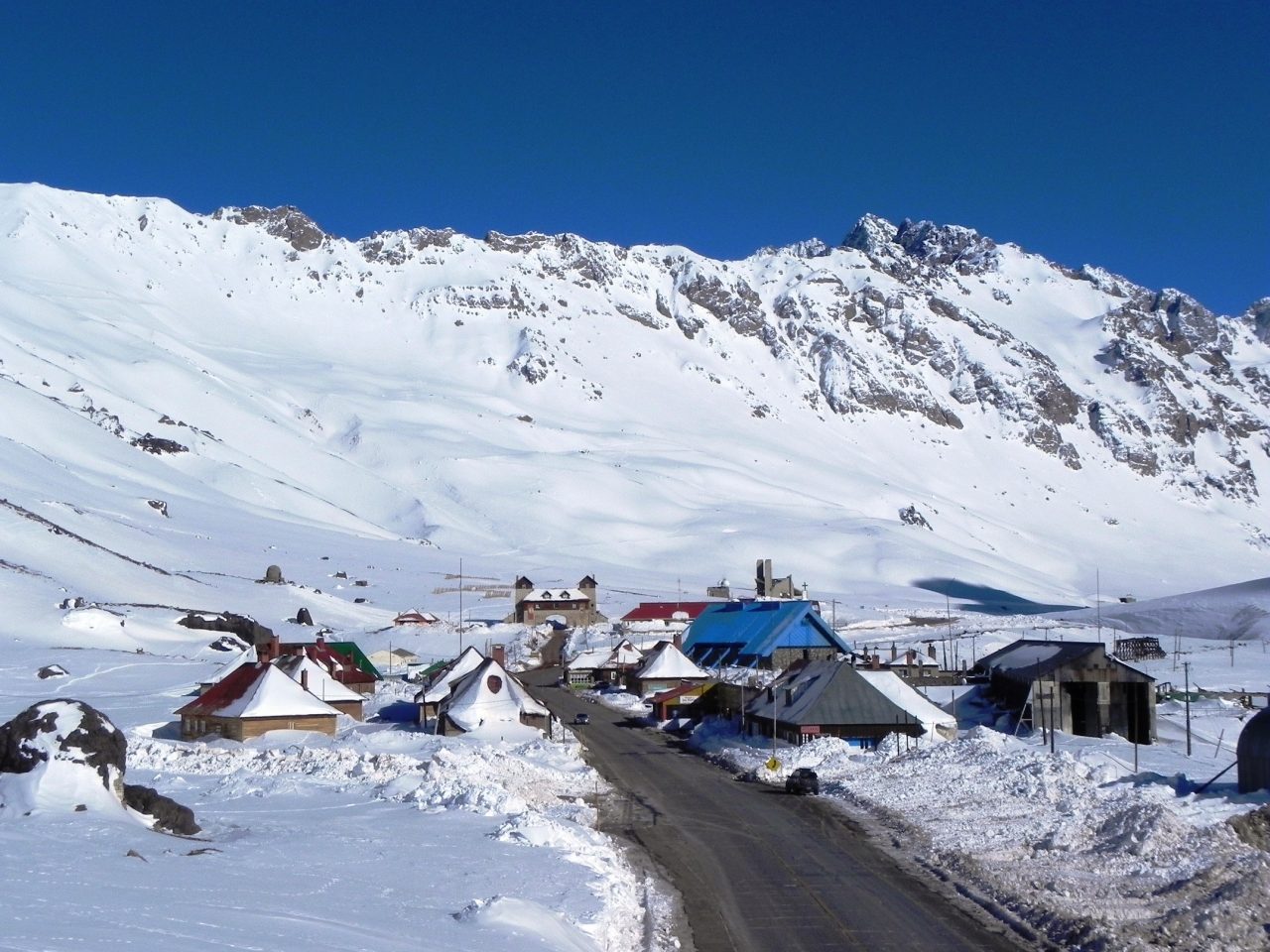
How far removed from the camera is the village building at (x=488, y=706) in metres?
41.1

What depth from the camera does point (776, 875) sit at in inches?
903

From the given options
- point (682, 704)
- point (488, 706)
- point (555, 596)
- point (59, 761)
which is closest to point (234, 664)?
point (488, 706)

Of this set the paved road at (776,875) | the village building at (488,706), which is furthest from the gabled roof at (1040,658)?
the village building at (488,706)

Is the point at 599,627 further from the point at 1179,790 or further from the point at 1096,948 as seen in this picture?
the point at 1096,948

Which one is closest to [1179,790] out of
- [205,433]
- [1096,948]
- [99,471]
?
[1096,948]

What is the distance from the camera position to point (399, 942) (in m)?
14.6

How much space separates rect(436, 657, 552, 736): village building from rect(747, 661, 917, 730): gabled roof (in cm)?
763

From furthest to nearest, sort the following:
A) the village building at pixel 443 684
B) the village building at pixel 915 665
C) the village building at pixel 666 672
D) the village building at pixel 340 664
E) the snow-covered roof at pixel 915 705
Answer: the village building at pixel 666 672, the village building at pixel 915 665, the village building at pixel 340 664, the village building at pixel 443 684, the snow-covered roof at pixel 915 705

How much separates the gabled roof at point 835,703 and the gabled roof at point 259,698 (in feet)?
46.8

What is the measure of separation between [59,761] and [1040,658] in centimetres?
3462

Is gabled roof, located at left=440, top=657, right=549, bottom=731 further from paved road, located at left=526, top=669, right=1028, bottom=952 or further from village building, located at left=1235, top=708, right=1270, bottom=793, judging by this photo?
village building, located at left=1235, top=708, right=1270, bottom=793

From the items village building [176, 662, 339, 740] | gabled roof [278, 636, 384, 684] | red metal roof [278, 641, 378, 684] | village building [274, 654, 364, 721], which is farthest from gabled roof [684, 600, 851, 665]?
village building [176, 662, 339, 740]

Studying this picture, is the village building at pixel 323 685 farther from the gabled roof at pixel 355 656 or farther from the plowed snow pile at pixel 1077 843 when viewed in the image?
the plowed snow pile at pixel 1077 843

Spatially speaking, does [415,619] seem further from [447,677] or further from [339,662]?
[447,677]
